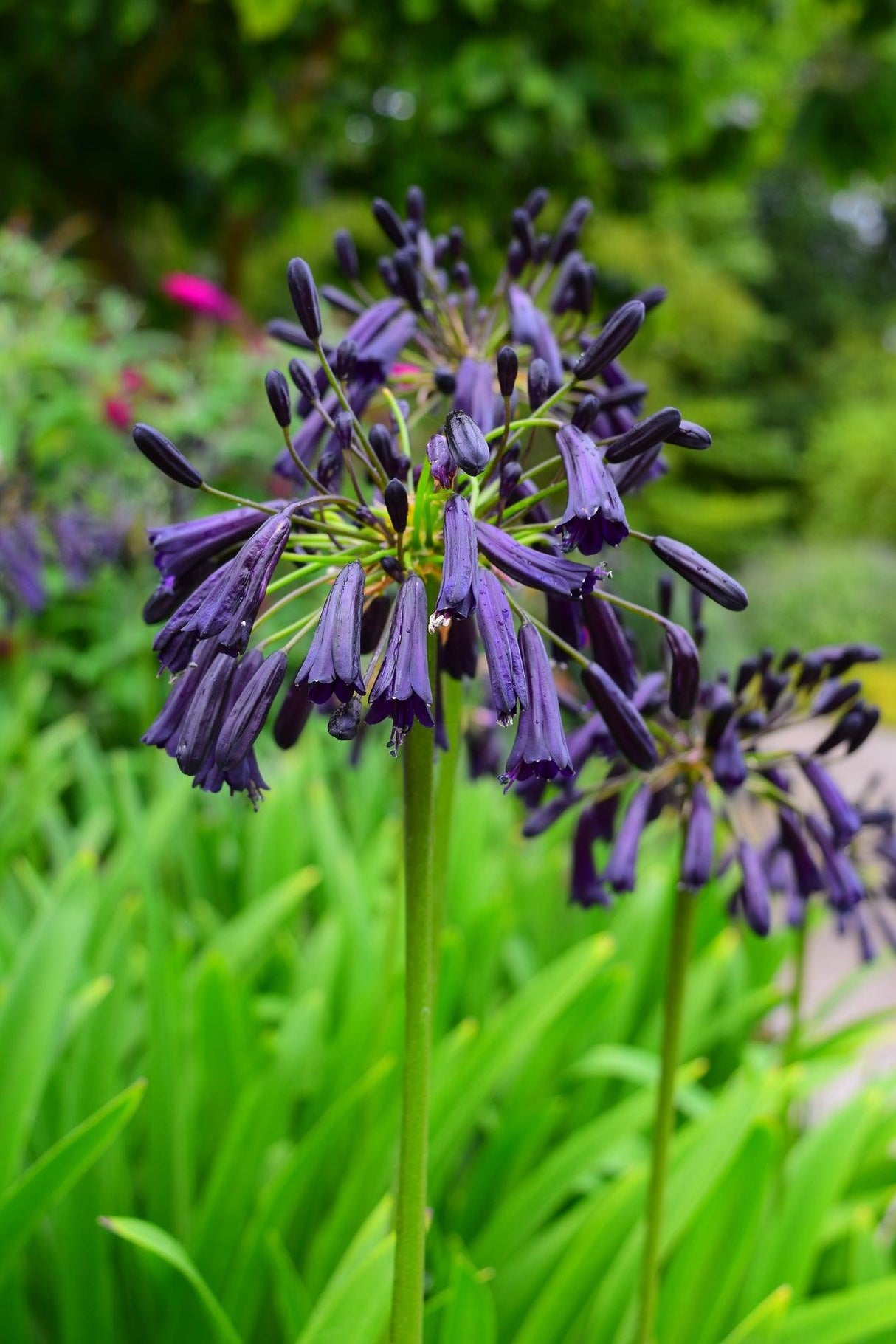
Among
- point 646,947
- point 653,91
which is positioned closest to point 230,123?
point 653,91

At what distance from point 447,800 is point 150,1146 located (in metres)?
0.91

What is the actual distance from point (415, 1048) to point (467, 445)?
1.88 ft

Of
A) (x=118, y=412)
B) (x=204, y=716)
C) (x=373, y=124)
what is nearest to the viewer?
(x=204, y=716)

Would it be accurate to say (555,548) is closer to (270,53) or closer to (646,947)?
(646,947)

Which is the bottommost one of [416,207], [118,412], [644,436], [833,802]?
[833,802]

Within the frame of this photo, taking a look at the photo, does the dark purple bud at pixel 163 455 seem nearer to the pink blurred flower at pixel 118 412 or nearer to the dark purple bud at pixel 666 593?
the dark purple bud at pixel 666 593

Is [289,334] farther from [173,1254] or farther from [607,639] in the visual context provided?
[173,1254]

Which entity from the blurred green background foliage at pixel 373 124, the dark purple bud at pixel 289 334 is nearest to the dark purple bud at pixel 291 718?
the dark purple bud at pixel 289 334

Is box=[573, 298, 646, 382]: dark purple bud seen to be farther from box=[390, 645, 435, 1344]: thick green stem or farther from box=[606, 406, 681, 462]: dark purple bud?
box=[390, 645, 435, 1344]: thick green stem

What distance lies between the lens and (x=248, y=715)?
0.94 metres

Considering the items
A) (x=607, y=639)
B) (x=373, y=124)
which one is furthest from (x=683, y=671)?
(x=373, y=124)

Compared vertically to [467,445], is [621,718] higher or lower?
lower

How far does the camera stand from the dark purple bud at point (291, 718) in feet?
3.54

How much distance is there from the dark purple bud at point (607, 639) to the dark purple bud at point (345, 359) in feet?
1.12
